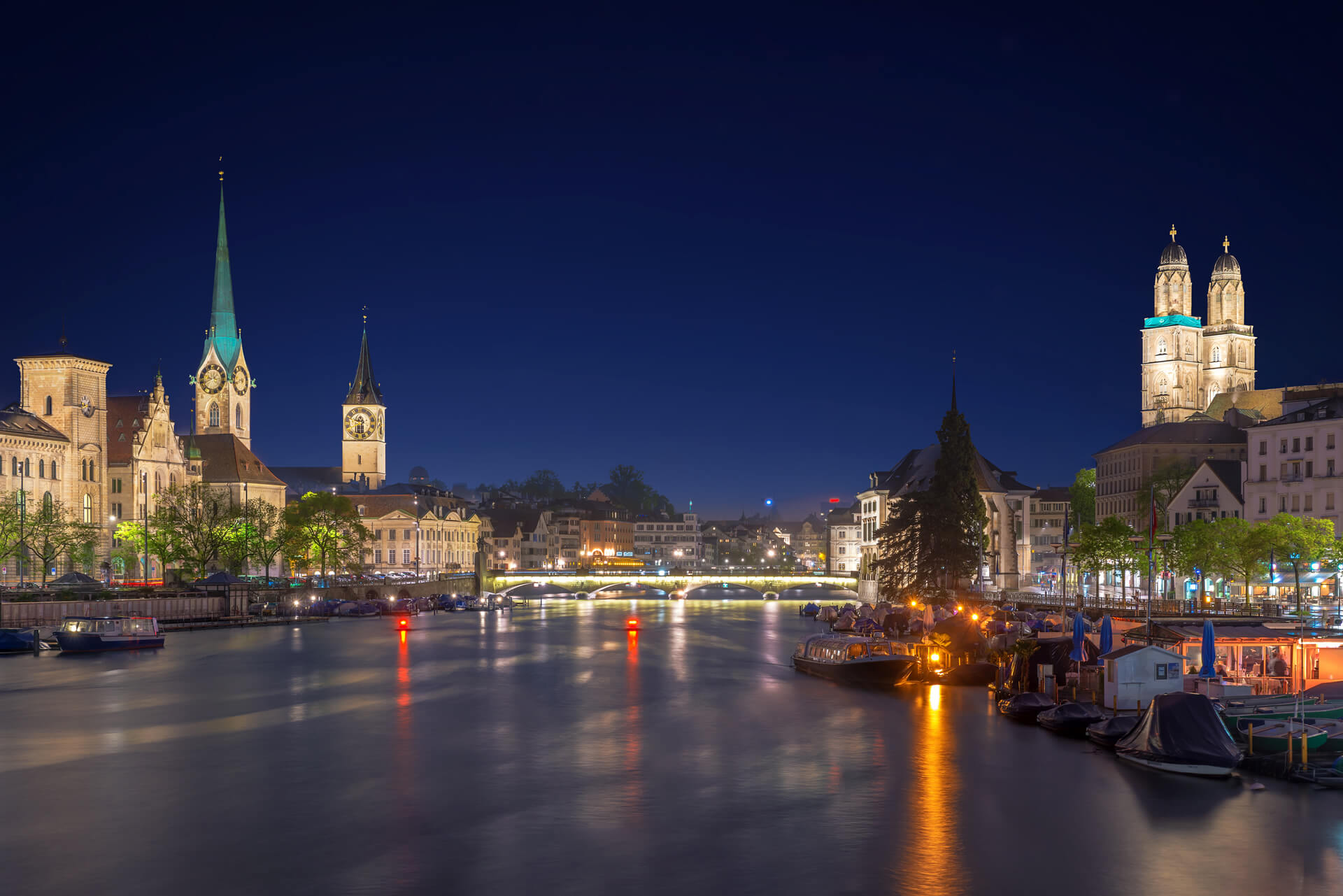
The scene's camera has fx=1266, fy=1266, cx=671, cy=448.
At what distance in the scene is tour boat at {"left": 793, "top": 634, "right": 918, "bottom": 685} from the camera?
57.4 m

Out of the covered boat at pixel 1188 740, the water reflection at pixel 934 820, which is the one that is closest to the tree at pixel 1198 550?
the water reflection at pixel 934 820

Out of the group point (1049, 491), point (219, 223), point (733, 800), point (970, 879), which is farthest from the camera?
point (1049, 491)

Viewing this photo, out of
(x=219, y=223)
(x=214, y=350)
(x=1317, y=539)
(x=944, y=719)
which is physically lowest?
(x=944, y=719)

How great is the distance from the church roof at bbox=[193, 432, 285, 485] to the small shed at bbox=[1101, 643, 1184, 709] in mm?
117374

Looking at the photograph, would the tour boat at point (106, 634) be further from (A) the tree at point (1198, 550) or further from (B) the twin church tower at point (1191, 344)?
(B) the twin church tower at point (1191, 344)

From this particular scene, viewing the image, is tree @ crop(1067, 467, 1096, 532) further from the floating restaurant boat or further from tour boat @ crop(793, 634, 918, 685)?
the floating restaurant boat

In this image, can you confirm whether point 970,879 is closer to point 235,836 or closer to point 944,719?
point 235,836

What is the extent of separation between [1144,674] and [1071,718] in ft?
9.49

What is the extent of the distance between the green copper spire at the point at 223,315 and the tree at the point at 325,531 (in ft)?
161

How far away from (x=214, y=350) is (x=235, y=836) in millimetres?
159239

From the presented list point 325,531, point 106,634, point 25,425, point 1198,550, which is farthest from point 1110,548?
point 25,425

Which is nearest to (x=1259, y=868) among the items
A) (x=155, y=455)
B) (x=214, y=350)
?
(x=155, y=455)

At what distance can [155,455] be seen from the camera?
122 meters

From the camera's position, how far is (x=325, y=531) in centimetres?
12556
